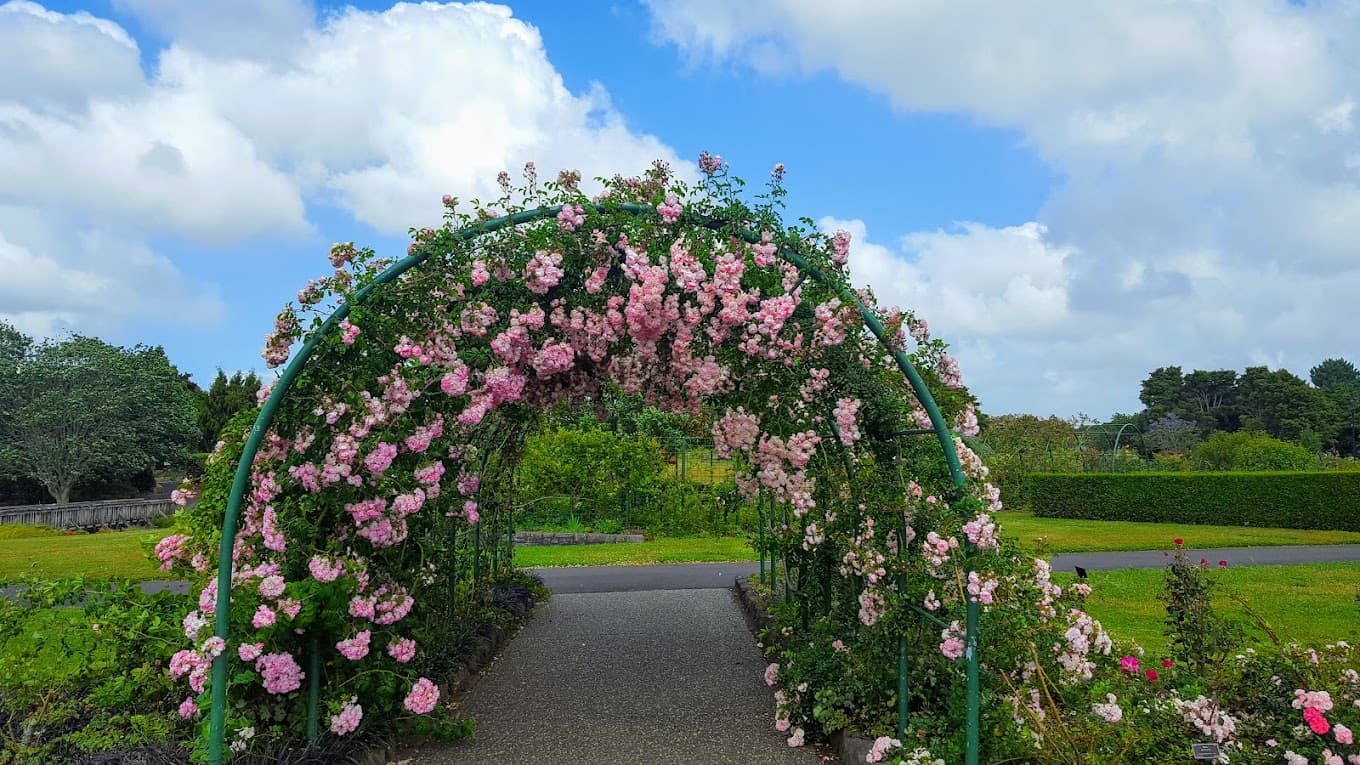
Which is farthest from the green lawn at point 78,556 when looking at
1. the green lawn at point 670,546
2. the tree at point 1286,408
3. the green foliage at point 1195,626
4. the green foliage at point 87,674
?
the tree at point 1286,408

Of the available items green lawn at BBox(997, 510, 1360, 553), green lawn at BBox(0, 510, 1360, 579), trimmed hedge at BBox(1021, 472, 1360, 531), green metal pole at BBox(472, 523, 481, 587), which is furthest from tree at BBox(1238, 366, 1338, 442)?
green metal pole at BBox(472, 523, 481, 587)

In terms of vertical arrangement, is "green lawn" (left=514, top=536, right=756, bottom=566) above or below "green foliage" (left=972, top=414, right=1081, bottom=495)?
below

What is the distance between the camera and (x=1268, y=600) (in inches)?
313

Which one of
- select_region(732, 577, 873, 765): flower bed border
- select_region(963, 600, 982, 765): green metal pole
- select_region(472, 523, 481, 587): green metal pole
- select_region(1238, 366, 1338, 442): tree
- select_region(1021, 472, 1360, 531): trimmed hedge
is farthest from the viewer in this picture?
select_region(1238, 366, 1338, 442): tree

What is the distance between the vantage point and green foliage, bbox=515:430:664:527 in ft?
45.1

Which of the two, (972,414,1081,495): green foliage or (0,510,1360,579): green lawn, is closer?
(0,510,1360,579): green lawn

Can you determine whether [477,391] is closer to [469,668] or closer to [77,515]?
[469,668]

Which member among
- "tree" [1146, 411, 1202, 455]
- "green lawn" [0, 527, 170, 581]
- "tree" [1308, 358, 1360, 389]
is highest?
"tree" [1308, 358, 1360, 389]

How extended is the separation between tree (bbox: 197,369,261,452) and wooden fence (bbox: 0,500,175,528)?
7.63 m

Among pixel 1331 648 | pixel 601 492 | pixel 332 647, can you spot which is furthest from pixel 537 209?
pixel 601 492

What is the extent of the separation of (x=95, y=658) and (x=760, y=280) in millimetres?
3642

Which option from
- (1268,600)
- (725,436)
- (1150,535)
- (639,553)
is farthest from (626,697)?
(1150,535)

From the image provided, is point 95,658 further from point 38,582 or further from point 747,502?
point 747,502

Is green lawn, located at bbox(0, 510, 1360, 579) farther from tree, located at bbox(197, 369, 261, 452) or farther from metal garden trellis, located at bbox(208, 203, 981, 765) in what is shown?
tree, located at bbox(197, 369, 261, 452)
